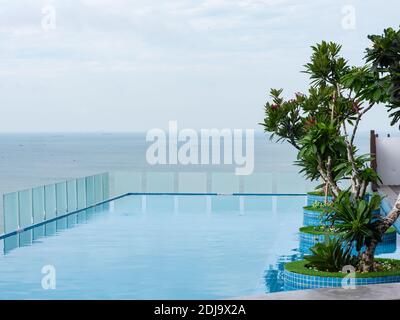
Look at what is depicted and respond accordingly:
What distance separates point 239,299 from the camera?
19.4 ft

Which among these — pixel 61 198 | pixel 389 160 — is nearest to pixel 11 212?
pixel 61 198

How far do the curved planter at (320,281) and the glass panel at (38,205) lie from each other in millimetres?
8892

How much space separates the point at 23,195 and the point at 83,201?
480 centimetres

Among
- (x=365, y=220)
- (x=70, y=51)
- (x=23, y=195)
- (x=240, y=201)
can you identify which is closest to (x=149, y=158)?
(x=70, y=51)

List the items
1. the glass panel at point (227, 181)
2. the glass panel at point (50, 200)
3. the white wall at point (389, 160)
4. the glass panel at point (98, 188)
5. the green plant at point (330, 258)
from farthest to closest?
the glass panel at point (227, 181)
the white wall at point (389, 160)
the glass panel at point (98, 188)
the glass panel at point (50, 200)
the green plant at point (330, 258)

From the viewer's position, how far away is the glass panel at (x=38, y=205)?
18.5m

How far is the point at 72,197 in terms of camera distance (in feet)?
70.7

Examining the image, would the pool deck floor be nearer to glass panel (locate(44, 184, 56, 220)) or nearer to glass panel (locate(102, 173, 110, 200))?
glass panel (locate(44, 184, 56, 220))

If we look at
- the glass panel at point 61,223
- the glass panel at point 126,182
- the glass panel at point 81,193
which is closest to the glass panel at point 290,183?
the glass panel at point 126,182

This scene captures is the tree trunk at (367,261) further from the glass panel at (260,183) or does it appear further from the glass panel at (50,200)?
the glass panel at (260,183)

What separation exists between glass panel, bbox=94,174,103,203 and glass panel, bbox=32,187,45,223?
426cm

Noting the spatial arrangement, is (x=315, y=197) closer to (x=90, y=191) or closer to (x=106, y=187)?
(x=90, y=191)

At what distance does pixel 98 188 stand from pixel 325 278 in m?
14.3

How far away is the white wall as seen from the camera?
26.1 m
